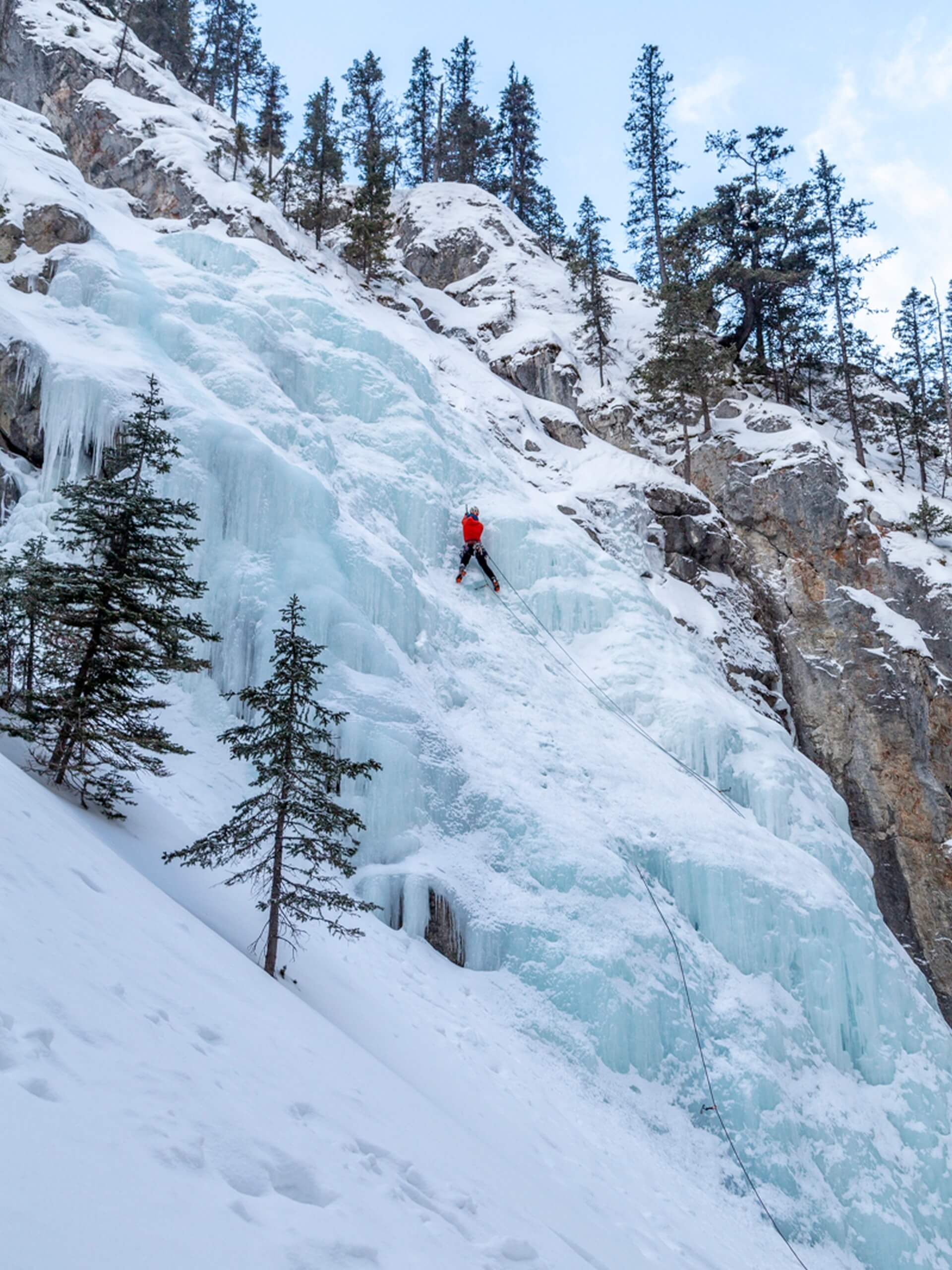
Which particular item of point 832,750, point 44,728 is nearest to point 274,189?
point 832,750

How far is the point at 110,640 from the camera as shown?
777 centimetres

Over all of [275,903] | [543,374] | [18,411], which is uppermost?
[543,374]

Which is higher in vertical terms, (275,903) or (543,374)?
(543,374)

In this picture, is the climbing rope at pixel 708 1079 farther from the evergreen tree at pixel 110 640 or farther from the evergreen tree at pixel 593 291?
the evergreen tree at pixel 593 291

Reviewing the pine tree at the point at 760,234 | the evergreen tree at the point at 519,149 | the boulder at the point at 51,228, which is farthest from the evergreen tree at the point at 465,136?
the boulder at the point at 51,228

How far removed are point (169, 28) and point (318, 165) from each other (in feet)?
60.8

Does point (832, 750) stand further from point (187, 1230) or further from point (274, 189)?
point (274, 189)

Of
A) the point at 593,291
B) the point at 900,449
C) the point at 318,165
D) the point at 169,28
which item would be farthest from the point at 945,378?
the point at 169,28

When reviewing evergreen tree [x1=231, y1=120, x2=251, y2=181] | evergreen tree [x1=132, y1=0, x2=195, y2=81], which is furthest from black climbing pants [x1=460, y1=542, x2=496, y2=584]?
evergreen tree [x1=132, y1=0, x2=195, y2=81]

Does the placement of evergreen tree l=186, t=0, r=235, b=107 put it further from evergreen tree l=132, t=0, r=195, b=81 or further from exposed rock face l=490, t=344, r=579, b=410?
exposed rock face l=490, t=344, r=579, b=410

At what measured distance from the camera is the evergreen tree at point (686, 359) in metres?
Answer: 25.5

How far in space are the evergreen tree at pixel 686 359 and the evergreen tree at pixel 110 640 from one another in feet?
63.4

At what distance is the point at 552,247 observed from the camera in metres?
42.6

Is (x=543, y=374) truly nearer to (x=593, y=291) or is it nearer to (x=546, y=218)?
(x=593, y=291)
